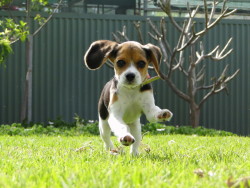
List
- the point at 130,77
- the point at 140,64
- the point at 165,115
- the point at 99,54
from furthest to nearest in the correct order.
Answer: the point at 99,54, the point at 140,64, the point at 130,77, the point at 165,115

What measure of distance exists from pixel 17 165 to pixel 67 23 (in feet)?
33.1

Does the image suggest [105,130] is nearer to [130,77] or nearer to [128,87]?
[128,87]

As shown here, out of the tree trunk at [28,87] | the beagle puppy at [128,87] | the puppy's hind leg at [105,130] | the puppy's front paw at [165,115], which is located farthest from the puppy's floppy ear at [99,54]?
the tree trunk at [28,87]

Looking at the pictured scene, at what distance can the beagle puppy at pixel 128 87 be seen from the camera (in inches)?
158

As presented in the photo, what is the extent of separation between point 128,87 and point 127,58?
26 centimetres

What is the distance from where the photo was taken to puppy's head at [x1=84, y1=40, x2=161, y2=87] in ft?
13.1

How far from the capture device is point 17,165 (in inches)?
133

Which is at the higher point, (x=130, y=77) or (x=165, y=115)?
(x=130, y=77)

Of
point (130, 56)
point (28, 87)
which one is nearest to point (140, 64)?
point (130, 56)

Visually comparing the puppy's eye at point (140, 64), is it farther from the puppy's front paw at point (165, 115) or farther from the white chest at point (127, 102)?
the puppy's front paw at point (165, 115)

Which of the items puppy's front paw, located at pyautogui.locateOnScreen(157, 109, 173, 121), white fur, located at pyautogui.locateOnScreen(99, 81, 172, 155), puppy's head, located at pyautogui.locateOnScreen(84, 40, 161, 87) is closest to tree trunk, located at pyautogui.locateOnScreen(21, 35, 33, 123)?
puppy's head, located at pyautogui.locateOnScreen(84, 40, 161, 87)

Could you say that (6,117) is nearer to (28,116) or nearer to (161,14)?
(28,116)

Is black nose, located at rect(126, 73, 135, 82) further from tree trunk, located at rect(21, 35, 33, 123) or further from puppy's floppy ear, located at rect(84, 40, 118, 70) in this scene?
tree trunk, located at rect(21, 35, 33, 123)

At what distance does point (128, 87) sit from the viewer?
4.17 m
